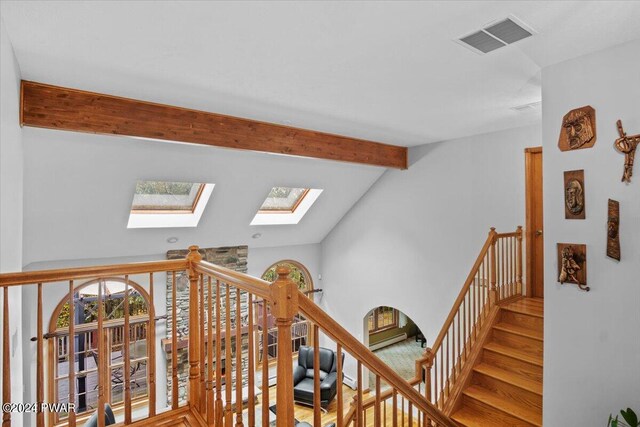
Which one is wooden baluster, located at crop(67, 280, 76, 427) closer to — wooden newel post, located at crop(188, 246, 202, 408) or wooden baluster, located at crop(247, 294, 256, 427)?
wooden newel post, located at crop(188, 246, 202, 408)

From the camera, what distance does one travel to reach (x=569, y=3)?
1.95m

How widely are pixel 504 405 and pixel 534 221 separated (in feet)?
7.61

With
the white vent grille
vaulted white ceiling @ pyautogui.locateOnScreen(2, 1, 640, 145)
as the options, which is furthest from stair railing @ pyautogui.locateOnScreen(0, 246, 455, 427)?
the white vent grille

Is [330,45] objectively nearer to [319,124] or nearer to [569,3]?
[569,3]

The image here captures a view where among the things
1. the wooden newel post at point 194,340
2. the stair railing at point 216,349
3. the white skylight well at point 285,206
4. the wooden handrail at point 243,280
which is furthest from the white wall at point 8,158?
the white skylight well at point 285,206

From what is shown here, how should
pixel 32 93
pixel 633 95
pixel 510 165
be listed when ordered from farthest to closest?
pixel 510 165 < pixel 32 93 < pixel 633 95

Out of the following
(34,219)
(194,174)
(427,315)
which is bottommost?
(427,315)

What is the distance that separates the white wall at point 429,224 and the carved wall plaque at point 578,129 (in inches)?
79.8

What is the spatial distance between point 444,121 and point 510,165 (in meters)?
1.20

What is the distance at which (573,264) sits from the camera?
263cm

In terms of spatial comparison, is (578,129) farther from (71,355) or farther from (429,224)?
(71,355)

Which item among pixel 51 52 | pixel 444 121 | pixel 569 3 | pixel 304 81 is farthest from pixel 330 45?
pixel 444 121

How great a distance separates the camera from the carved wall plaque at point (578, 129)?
254cm

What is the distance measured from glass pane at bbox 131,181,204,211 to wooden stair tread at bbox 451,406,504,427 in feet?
14.8
